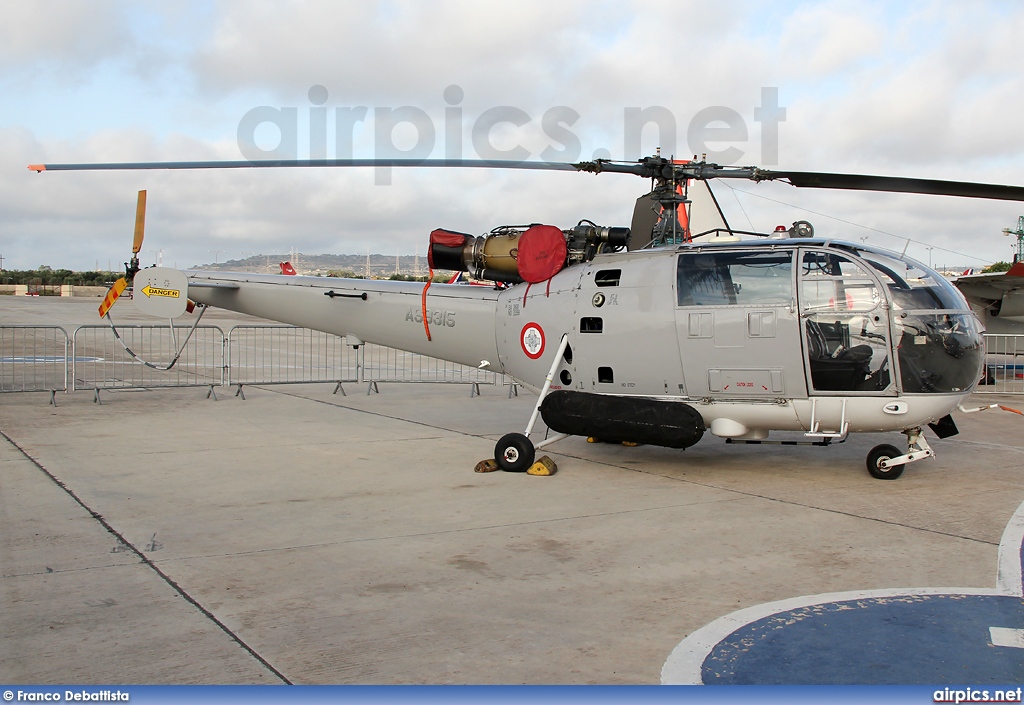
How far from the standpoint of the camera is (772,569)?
5.41m

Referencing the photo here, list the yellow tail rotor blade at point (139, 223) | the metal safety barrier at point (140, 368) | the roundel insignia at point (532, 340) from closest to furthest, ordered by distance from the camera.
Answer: the roundel insignia at point (532, 340) → the yellow tail rotor blade at point (139, 223) → the metal safety barrier at point (140, 368)

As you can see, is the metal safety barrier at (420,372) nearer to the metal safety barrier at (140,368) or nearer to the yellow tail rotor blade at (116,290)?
the metal safety barrier at (140,368)

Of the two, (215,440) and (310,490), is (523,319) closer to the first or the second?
(310,490)

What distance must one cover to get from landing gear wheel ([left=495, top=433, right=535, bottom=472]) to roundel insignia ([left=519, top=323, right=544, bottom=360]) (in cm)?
116

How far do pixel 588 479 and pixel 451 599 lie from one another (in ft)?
12.1

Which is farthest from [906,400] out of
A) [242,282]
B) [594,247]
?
[242,282]

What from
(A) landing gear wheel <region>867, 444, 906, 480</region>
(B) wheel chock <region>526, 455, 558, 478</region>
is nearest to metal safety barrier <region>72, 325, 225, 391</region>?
(B) wheel chock <region>526, 455, 558, 478</region>

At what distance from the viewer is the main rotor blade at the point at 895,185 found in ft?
25.0

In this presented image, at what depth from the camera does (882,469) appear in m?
8.17

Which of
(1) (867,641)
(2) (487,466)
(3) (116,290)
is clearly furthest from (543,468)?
(3) (116,290)

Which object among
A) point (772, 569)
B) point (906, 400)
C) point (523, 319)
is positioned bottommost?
point (772, 569)

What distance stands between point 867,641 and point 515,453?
4722 mm

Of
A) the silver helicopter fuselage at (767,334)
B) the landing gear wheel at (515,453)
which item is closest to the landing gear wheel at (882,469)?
the silver helicopter fuselage at (767,334)

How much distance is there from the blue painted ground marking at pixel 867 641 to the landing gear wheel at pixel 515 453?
3980 mm
